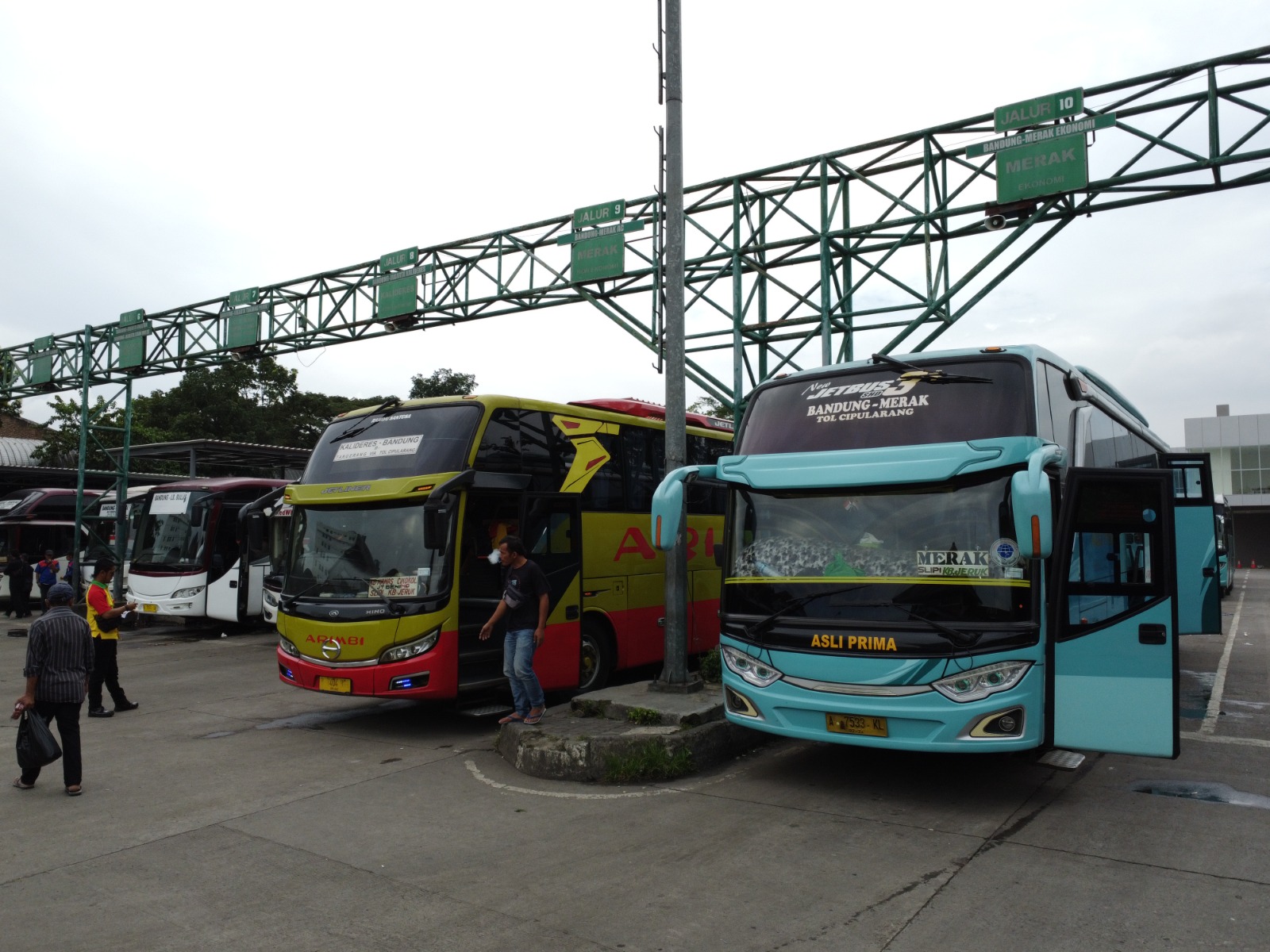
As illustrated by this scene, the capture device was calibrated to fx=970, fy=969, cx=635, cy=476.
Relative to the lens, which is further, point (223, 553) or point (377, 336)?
point (377, 336)

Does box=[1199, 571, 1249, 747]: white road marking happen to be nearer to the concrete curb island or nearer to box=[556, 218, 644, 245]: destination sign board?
the concrete curb island

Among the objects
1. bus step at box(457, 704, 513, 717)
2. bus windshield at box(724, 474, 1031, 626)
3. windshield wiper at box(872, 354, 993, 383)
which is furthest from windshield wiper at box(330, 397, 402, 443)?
windshield wiper at box(872, 354, 993, 383)

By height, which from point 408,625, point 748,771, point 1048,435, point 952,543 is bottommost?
point 748,771

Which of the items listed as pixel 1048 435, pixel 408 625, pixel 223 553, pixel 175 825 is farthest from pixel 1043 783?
pixel 223 553

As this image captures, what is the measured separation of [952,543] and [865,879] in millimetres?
2346

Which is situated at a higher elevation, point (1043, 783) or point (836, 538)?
point (836, 538)

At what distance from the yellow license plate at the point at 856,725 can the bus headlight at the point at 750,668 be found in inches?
19.2

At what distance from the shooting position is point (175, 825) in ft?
21.3

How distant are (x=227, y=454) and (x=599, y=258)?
48.7 feet

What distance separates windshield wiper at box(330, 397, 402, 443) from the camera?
33.1 ft

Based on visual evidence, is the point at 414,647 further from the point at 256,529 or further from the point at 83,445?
the point at 83,445

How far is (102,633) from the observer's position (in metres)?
10.4

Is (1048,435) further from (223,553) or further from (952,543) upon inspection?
(223,553)

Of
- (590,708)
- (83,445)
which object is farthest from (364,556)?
(83,445)
